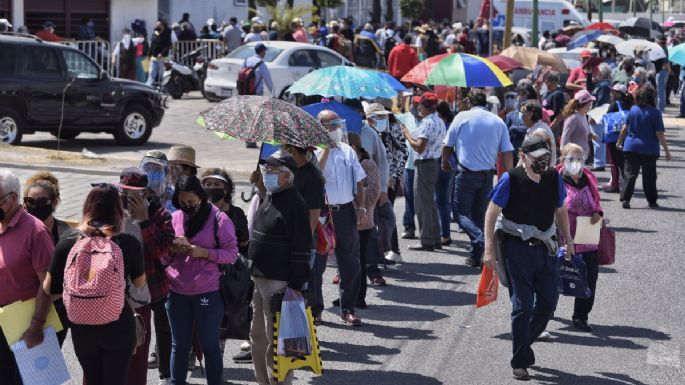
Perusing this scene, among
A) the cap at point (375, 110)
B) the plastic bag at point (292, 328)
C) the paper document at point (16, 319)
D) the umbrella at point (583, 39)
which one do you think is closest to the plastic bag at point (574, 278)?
the plastic bag at point (292, 328)

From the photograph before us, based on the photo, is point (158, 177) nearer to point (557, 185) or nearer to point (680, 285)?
point (557, 185)

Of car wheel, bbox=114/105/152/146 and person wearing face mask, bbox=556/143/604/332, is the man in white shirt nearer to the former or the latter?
person wearing face mask, bbox=556/143/604/332

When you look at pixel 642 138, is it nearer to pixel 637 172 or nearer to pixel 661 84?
pixel 637 172

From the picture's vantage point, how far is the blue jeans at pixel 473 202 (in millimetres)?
12680

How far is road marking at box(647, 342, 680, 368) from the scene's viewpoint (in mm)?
9312

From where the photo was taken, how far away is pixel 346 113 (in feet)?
38.2

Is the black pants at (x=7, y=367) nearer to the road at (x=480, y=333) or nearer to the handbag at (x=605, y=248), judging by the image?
the road at (x=480, y=333)

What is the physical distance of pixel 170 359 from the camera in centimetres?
794

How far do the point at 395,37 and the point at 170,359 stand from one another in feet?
103

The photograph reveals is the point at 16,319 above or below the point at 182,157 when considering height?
below

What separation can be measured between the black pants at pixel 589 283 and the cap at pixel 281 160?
3.14m

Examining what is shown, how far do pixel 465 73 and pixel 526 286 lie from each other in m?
6.39

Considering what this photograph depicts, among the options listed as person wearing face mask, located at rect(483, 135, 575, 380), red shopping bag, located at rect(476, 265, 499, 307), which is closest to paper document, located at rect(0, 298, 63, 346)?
person wearing face mask, located at rect(483, 135, 575, 380)

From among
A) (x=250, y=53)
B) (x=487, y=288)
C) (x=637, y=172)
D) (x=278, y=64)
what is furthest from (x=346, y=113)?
(x=250, y=53)
